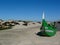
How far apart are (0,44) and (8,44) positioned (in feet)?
2.34

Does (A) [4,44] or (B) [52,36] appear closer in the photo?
(A) [4,44]

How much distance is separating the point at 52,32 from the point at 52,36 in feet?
1.86

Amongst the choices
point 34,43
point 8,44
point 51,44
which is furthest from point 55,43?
point 8,44

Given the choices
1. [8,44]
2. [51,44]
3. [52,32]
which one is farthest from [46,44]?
[52,32]

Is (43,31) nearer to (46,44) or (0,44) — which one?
(46,44)

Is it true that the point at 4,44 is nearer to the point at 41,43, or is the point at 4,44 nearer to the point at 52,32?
the point at 41,43

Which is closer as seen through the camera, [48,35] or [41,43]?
[41,43]

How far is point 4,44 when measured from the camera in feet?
52.6

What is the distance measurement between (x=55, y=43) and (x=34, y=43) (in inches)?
74.8

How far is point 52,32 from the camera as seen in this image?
67.3 ft

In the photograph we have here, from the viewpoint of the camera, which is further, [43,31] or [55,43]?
[43,31]

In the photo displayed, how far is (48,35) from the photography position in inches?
792

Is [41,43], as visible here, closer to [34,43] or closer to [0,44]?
[34,43]

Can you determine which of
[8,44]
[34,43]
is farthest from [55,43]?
[8,44]
